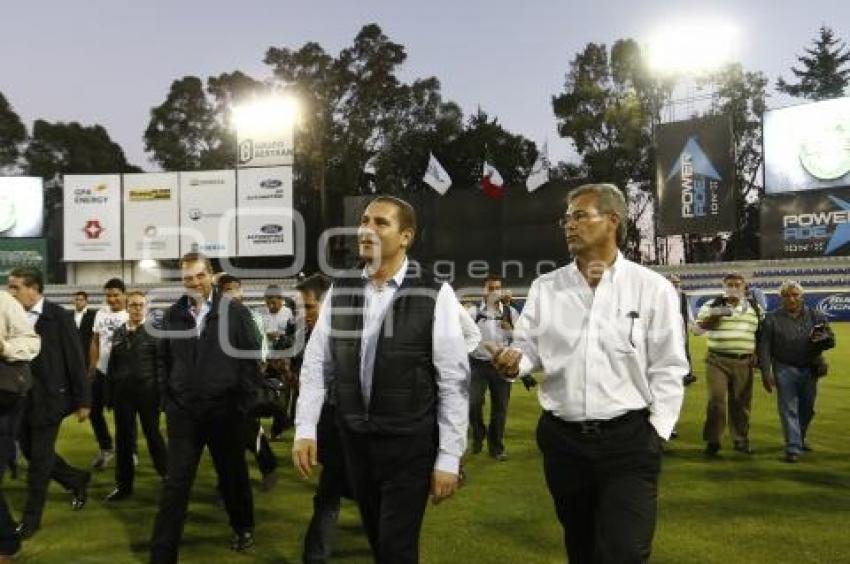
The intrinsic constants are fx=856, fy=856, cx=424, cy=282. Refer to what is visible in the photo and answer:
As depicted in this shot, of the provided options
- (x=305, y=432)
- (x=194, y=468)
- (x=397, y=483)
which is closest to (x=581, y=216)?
(x=397, y=483)

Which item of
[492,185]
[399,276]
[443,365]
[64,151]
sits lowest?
[443,365]

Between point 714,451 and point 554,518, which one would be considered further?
point 714,451

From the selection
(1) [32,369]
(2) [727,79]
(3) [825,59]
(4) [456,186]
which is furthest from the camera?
(3) [825,59]

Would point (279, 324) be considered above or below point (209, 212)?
below

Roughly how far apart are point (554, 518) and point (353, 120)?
50.9m

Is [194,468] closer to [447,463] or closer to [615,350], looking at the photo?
[447,463]

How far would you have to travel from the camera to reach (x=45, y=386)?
625cm

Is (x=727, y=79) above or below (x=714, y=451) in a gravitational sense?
above

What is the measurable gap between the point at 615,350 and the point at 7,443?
13.3 ft

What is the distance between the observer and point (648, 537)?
3383mm

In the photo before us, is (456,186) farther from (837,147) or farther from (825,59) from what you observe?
(825,59)

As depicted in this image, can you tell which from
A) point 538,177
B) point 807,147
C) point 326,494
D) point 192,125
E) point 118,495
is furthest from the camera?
point 192,125

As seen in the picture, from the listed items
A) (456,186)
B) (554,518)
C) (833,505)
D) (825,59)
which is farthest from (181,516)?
(825,59)

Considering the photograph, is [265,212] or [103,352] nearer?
[103,352]
